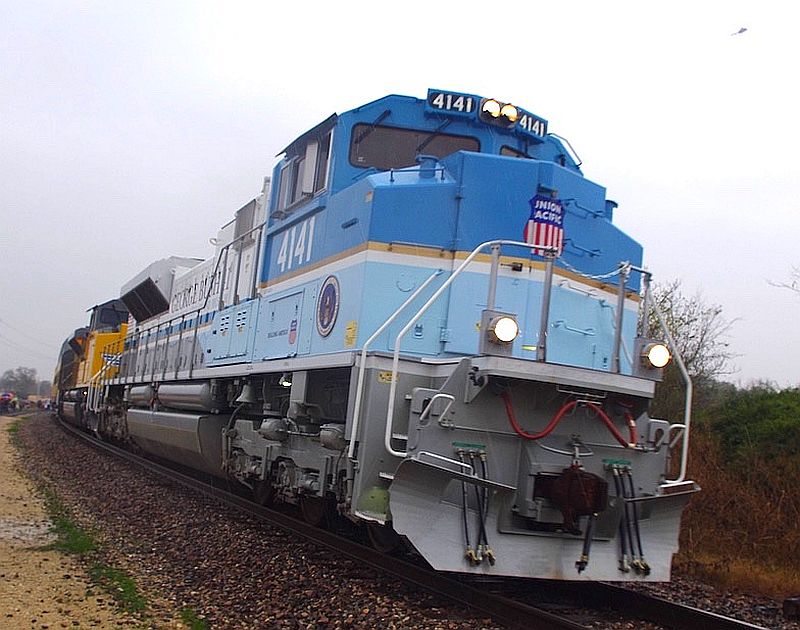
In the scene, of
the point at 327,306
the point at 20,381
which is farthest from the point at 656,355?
the point at 20,381

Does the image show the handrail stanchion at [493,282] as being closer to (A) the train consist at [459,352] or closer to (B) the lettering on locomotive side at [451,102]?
(A) the train consist at [459,352]

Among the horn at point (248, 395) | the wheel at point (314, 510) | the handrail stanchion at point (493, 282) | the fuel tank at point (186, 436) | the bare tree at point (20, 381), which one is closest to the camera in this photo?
the handrail stanchion at point (493, 282)

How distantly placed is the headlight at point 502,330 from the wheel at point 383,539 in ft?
6.71

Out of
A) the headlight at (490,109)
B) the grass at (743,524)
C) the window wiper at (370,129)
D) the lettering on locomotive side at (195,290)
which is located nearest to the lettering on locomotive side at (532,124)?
the headlight at (490,109)

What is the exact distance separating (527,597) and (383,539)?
126 centimetres

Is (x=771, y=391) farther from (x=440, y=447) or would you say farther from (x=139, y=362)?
(x=139, y=362)

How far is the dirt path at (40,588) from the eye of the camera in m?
5.15

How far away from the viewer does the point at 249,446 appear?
8109mm

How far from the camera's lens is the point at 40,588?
19.3 feet

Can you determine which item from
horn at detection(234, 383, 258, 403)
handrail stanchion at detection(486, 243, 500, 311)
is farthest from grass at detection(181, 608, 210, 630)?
horn at detection(234, 383, 258, 403)

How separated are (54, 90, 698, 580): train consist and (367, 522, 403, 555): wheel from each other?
0.6 inches

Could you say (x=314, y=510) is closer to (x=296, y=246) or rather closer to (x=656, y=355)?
(x=296, y=246)

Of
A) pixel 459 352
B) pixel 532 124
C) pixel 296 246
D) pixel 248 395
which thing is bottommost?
pixel 248 395

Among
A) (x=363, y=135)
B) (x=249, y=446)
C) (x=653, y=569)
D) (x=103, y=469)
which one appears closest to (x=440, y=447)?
(x=653, y=569)
